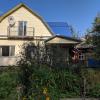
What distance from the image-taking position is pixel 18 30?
39281 millimetres

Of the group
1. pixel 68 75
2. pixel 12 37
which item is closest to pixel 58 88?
pixel 68 75

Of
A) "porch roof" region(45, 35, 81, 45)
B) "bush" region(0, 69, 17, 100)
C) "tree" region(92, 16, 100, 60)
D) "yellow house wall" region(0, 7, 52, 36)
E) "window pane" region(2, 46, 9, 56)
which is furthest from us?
"yellow house wall" region(0, 7, 52, 36)

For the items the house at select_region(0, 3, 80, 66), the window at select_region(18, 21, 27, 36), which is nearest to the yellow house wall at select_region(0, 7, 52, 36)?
the house at select_region(0, 3, 80, 66)

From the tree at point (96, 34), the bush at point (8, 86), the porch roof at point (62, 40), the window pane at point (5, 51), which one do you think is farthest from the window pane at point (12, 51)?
the bush at point (8, 86)

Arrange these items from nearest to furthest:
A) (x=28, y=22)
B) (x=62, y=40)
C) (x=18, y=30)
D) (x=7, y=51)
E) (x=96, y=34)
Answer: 1. (x=62, y=40)
2. (x=96, y=34)
3. (x=7, y=51)
4. (x=18, y=30)
5. (x=28, y=22)

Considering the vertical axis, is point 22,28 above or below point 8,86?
above

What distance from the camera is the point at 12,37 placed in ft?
128

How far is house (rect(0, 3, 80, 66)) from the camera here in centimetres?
3875

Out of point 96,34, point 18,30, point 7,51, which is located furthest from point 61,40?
point 7,51

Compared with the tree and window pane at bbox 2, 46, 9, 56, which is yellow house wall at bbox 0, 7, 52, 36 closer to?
window pane at bbox 2, 46, 9, 56

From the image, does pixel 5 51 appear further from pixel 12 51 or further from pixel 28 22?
pixel 28 22

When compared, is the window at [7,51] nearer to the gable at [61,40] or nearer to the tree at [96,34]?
the gable at [61,40]

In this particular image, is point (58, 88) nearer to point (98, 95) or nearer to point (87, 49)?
point (98, 95)

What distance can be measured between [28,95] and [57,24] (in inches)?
1170
